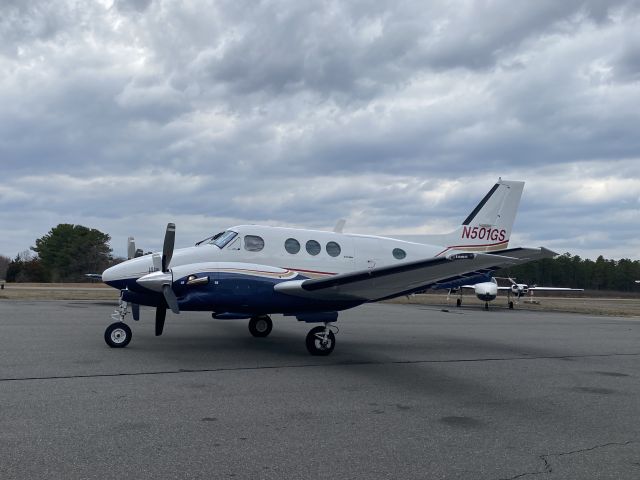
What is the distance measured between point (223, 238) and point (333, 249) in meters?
2.77

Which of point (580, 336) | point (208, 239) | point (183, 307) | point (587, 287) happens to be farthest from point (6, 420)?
point (587, 287)

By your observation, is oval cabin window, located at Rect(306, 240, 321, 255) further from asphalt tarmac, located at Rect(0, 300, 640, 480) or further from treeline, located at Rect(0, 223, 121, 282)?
treeline, located at Rect(0, 223, 121, 282)

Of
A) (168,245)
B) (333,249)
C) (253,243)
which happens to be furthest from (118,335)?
(333,249)

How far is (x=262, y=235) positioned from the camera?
13164mm

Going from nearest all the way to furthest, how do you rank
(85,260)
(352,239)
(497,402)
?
(497,402) → (352,239) → (85,260)

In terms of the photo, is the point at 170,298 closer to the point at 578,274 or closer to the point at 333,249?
the point at 333,249

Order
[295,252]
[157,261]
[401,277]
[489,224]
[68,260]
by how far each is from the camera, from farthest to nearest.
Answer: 1. [68,260]
2. [489,224]
3. [295,252]
4. [157,261]
5. [401,277]

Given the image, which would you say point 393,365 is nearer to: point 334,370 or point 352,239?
point 334,370

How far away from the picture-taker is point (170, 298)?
1094 centimetres

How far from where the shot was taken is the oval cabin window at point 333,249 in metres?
13.9

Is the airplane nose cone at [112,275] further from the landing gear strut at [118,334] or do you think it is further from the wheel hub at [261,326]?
the wheel hub at [261,326]

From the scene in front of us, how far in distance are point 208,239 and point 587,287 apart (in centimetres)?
13019

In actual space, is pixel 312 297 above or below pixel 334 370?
above

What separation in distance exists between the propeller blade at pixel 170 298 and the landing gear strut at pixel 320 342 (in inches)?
113
